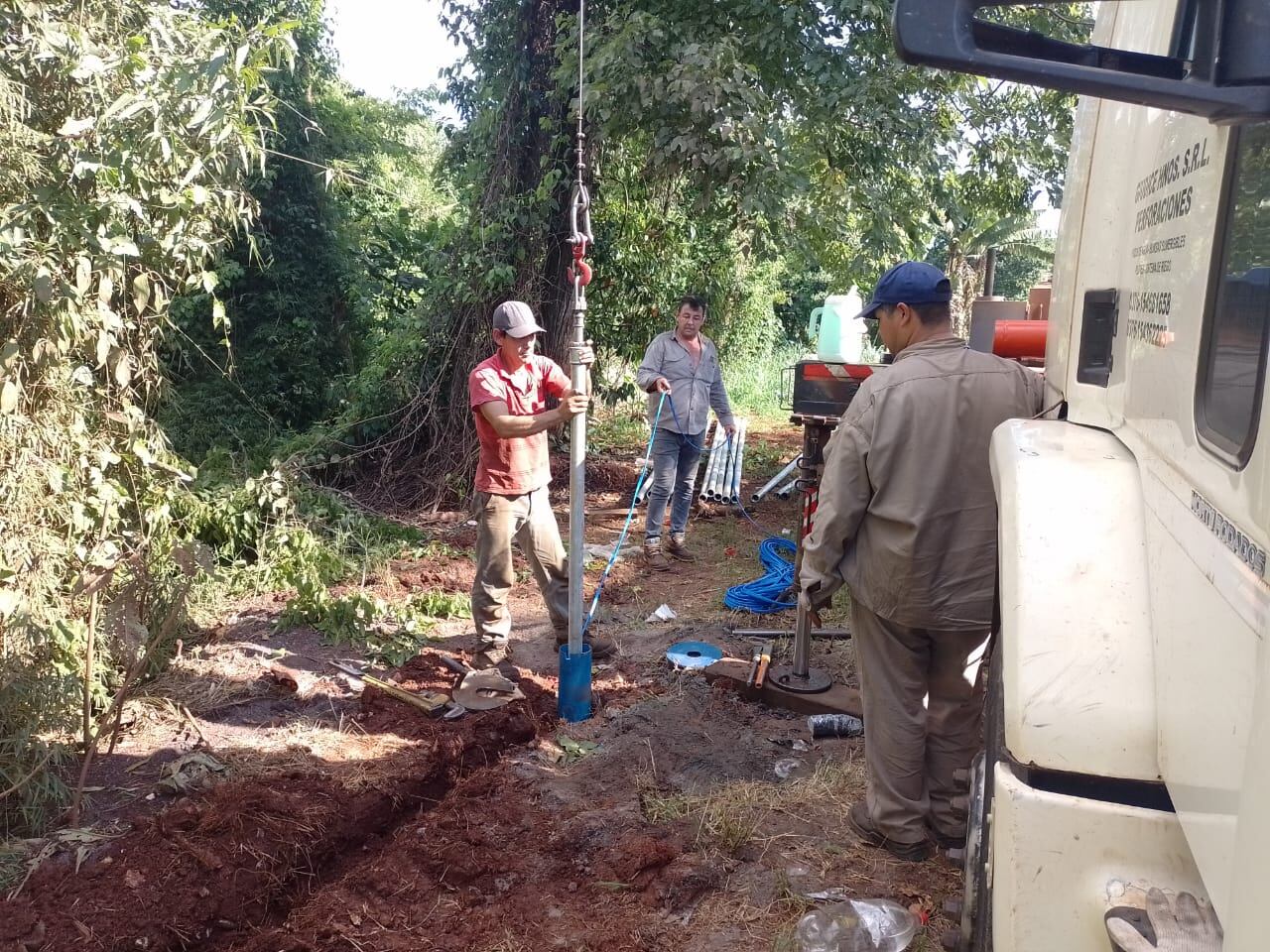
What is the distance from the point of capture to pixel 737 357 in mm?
17297

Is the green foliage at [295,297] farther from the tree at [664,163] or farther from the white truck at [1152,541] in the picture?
the white truck at [1152,541]

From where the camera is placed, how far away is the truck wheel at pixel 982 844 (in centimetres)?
202

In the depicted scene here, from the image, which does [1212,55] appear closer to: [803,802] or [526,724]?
[803,802]

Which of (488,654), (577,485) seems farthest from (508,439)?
(488,654)

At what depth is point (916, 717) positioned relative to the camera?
3.29m

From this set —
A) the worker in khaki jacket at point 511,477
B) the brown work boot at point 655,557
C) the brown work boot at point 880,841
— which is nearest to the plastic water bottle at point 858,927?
the brown work boot at point 880,841

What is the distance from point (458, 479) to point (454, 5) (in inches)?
205

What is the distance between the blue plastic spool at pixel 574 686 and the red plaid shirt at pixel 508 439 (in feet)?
3.17

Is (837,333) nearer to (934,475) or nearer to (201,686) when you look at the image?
(934,475)

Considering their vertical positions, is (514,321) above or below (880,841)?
above

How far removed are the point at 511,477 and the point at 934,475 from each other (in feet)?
8.44

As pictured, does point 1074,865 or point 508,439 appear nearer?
point 1074,865

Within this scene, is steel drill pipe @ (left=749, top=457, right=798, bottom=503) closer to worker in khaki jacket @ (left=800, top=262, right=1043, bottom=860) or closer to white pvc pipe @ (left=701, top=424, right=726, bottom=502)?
white pvc pipe @ (left=701, top=424, right=726, bottom=502)

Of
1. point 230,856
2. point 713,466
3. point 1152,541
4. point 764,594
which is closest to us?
point 1152,541
